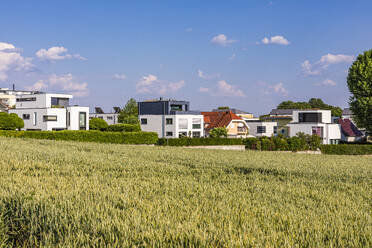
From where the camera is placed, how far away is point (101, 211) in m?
5.04

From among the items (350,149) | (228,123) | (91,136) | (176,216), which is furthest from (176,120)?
(176,216)

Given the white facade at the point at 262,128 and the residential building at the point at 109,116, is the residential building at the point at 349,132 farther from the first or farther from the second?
the residential building at the point at 109,116

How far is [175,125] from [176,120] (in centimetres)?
113

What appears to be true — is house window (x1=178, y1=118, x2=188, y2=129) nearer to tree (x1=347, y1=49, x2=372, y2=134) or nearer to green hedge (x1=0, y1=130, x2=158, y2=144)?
green hedge (x1=0, y1=130, x2=158, y2=144)

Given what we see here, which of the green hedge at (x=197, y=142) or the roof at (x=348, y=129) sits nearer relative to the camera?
the green hedge at (x=197, y=142)

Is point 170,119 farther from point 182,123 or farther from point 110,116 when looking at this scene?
point 110,116

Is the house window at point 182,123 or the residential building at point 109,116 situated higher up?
the residential building at point 109,116

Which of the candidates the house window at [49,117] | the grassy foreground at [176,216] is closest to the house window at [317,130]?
the house window at [49,117]

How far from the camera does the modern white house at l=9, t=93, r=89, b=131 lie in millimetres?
60812

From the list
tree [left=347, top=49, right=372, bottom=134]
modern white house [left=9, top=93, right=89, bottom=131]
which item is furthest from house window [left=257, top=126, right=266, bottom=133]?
modern white house [left=9, top=93, right=89, bottom=131]

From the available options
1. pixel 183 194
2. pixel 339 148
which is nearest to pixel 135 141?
pixel 339 148

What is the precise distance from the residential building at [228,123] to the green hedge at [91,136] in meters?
30.1

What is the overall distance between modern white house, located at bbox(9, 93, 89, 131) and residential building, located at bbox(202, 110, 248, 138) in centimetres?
3040

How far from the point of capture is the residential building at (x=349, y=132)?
7488cm
